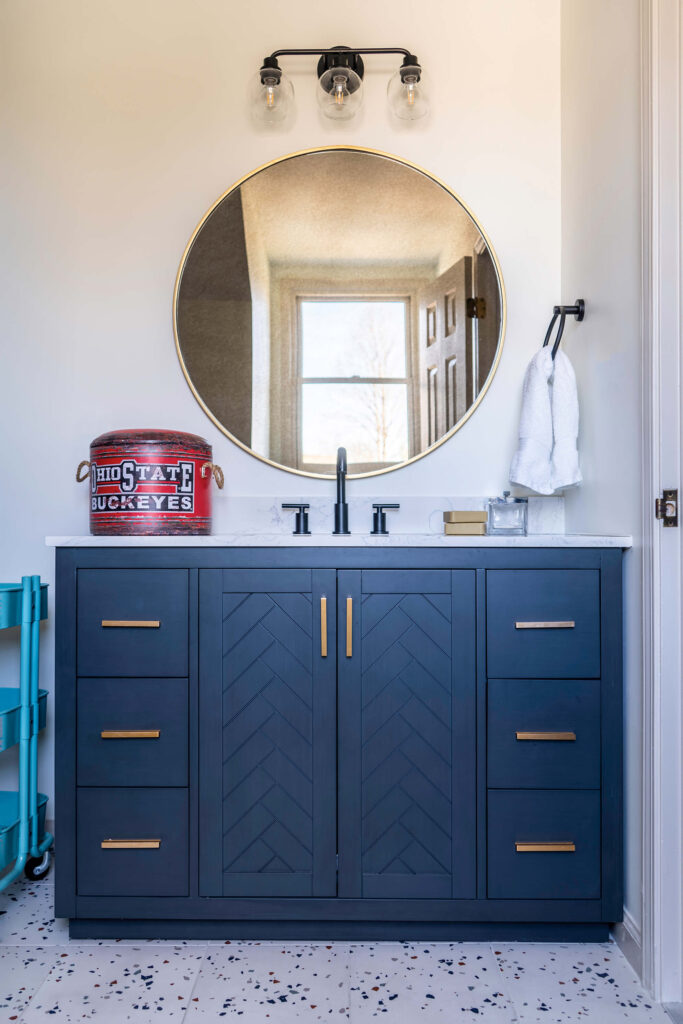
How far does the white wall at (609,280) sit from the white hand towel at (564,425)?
0.03m

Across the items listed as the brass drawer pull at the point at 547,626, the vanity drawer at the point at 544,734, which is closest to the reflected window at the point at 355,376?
the brass drawer pull at the point at 547,626

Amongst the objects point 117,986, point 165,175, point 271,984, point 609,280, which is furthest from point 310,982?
point 165,175

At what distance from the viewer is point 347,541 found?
163 cm

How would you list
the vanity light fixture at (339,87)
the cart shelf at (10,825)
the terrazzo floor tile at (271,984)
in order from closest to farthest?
the terrazzo floor tile at (271,984), the cart shelf at (10,825), the vanity light fixture at (339,87)

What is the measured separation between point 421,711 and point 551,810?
377 millimetres

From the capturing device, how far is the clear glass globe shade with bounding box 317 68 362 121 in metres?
2.04

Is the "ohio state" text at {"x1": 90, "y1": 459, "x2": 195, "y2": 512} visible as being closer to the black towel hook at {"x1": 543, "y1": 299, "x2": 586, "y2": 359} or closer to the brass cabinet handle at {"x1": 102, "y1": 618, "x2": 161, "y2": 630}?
the brass cabinet handle at {"x1": 102, "y1": 618, "x2": 161, "y2": 630}

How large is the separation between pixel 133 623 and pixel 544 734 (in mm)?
1008

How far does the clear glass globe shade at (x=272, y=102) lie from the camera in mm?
2086

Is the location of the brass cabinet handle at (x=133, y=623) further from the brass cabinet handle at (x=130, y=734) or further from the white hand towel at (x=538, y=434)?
the white hand towel at (x=538, y=434)

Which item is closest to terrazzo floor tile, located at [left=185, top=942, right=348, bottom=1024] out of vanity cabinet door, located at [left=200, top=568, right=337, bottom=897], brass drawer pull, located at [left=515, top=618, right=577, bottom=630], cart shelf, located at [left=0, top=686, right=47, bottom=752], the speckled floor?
the speckled floor

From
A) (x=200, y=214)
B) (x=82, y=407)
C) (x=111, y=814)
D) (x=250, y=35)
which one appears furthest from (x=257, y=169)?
(x=111, y=814)

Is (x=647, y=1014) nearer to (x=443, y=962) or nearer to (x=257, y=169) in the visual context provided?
(x=443, y=962)

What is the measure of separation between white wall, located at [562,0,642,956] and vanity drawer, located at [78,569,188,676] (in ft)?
3.49
